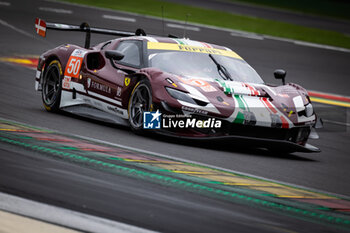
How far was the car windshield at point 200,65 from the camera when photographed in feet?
28.8

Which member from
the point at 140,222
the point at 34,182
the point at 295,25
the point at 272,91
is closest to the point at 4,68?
the point at 272,91

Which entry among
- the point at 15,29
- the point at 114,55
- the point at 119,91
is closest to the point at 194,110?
the point at 119,91

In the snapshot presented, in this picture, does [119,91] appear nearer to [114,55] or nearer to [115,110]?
[115,110]

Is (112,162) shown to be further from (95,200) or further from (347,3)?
(347,3)

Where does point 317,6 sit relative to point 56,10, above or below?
above

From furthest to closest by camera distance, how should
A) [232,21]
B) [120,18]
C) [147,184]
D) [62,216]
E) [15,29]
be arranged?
[232,21]
[120,18]
[15,29]
[147,184]
[62,216]

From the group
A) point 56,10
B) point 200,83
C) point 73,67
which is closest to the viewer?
point 200,83

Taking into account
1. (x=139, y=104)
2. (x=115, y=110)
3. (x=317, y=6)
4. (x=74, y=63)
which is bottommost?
(x=115, y=110)

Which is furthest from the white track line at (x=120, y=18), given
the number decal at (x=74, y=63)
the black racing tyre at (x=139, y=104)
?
the black racing tyre at (x=139, y=104)

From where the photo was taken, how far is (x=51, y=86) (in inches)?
403

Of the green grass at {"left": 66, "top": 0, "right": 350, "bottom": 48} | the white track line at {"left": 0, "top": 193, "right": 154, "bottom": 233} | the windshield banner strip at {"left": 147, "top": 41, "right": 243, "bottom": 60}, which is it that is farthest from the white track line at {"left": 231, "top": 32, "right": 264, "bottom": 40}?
the white track line at {"left": 0, "top": 193, "right": 154, "bottom": 233}

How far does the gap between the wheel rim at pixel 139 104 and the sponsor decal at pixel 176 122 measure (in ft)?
0.59

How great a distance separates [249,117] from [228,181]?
1798 millimetres

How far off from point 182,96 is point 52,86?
110 inches
